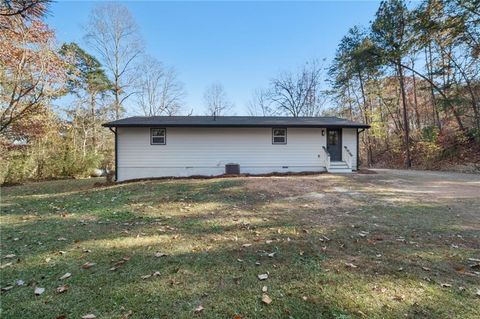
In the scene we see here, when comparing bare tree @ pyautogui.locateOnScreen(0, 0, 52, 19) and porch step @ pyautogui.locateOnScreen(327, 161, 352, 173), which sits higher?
bare tree @ pyautogui.locateOnScreen(0, 0, 52, 19)

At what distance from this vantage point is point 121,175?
39.7 ft

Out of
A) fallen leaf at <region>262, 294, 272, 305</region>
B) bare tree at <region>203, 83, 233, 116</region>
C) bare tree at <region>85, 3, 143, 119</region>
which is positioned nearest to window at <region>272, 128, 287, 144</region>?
fallen leaf at <region>262, 294, 272, 305</region>

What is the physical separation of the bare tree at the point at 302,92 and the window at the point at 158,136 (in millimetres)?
20309

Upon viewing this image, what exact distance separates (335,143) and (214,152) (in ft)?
21.8

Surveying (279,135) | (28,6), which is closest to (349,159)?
(279,135)

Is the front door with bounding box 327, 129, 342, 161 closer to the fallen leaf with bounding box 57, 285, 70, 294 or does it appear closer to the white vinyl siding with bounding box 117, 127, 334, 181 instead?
the white vinyl siding with bounding box 117, 127, 334, 181

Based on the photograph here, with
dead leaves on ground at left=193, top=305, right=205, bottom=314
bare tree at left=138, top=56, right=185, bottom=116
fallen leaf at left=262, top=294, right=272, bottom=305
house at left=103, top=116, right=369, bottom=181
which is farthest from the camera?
bare tree at left=138, top=56, right=185, bottom=116

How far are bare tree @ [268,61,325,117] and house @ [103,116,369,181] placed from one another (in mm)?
16545

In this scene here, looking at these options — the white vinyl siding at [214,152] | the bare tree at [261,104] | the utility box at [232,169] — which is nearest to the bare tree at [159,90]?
the bare tree at [261,104]

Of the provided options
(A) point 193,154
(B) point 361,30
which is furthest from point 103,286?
(B) point 361,30

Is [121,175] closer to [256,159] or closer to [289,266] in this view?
[256,159]

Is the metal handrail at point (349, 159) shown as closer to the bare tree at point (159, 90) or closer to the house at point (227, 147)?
the house at point (227, 147)

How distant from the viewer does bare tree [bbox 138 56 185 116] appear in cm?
2792

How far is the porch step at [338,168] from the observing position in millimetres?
12867
